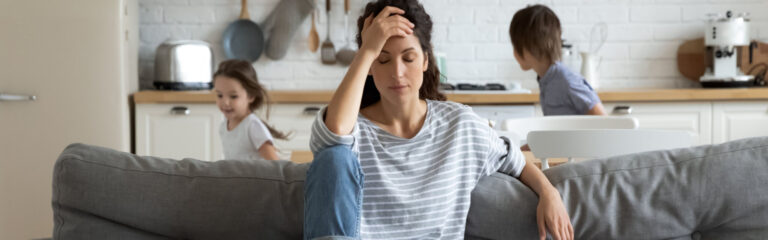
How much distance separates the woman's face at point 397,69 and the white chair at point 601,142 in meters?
0.64

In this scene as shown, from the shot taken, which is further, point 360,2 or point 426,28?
point 360,2

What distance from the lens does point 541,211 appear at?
4.73 ft

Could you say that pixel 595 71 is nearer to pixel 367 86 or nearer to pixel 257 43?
pixel 257 43

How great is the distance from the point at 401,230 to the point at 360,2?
3094mm

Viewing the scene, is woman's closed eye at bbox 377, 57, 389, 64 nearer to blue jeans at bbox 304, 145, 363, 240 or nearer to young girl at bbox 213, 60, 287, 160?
blue jeans at bbox 304, 145, 363, 240

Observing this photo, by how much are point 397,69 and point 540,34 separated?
1.46 metres

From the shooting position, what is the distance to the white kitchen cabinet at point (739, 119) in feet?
13.1

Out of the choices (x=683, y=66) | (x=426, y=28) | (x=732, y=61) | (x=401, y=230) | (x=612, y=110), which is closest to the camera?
(x=401, y=230)

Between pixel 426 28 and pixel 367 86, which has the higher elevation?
pixel 426 28

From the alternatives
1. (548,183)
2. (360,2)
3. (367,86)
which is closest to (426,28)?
(367,86)

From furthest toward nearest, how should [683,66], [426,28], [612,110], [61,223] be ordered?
1. [683,66]
2. [612,110]
3. [426,28]
4. [61,223]

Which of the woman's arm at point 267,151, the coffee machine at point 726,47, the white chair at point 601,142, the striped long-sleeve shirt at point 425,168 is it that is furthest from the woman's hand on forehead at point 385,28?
the coffee machine at point 726,47

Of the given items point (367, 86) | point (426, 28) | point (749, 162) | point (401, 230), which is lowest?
point (401, 230)

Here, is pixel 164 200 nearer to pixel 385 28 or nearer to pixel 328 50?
pixel 385 28
